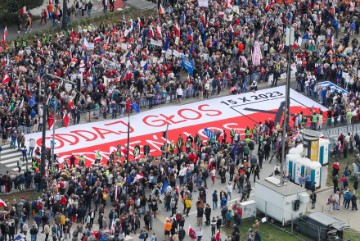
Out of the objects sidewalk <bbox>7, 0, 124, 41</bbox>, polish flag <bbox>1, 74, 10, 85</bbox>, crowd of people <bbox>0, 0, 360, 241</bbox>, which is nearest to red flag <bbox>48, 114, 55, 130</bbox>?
crowd of people <bbox>0, 0, 360, 241</bbox>

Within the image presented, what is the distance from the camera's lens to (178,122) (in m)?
90.6

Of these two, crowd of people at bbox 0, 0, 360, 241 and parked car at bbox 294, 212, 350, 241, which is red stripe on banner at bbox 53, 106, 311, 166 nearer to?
crowd of people at bbox 0, 0, 360, 241

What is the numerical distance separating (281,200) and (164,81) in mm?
21069

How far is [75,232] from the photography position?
233 feet

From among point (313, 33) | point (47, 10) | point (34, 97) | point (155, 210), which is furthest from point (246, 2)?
point (155, 210)

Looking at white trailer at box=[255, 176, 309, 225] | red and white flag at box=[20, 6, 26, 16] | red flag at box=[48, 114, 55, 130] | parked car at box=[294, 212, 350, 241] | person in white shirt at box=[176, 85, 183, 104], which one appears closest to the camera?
parked car at box=[294, 212, 350, 241]

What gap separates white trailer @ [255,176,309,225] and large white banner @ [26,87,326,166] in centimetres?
1101

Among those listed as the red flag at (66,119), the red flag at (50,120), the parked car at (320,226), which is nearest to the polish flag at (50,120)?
the red flag at (50,120)

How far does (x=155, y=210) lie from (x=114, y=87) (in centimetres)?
1716

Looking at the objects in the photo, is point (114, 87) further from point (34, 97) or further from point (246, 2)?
point (246, 2)

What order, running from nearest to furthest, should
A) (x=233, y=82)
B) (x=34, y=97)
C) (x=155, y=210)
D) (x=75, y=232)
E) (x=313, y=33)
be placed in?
1. (x=75, y=232)
2. (x=155, y=210)
3. (x=34, y=97)
4. (x=233, y=82)
5. (x=313, y=33)

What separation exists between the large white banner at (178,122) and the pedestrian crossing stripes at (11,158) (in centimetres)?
187

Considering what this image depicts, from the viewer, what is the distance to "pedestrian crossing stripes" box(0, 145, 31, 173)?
82.4m

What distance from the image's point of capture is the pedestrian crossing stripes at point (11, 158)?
270ft
